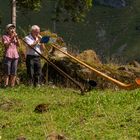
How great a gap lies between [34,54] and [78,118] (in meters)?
6.92

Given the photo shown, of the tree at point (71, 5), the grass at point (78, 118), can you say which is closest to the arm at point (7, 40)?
the grass at point (78, 118)

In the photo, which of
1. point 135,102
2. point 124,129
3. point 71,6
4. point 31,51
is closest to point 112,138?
point 124,129

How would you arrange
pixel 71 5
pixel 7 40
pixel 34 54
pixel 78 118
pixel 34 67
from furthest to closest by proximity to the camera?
pixel 71 5 < pixel 34 67 < pixel 34 54 < pixel 7 40 < pixel 78 118

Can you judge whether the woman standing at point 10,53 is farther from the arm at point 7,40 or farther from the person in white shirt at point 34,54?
the person in white shirt at point 34,54

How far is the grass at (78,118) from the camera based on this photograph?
9445mm

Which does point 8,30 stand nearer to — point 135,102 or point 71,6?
point 135,102

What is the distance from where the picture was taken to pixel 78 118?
1070 cm

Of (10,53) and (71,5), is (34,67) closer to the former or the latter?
(10,53)

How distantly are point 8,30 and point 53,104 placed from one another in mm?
5425

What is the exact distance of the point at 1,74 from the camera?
19.7 meters

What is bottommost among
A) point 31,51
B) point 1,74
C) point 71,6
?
point 71,6

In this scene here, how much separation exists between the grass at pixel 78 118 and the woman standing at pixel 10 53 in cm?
341

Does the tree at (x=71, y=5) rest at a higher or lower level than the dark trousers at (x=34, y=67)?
lower

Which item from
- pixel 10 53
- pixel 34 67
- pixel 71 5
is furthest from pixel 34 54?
pixel 71 5
